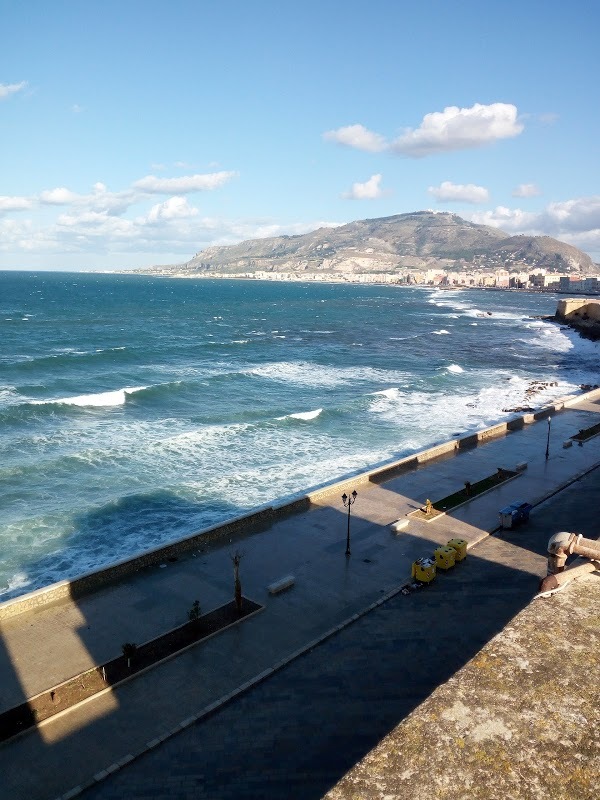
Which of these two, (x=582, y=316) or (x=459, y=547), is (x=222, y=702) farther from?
(x=582, y=316)

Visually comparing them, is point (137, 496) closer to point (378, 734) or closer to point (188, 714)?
point (188, 714)

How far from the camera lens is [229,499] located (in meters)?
26.1

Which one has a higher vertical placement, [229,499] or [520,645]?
[520,645]

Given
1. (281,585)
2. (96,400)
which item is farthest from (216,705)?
(96,400)

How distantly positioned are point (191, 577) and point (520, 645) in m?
12.0

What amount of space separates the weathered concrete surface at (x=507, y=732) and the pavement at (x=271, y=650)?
5007mm

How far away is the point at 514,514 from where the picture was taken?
2089 cm

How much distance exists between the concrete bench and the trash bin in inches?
312

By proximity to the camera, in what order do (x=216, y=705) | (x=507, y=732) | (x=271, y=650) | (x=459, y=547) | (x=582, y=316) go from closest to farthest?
1. (x=507, y=732)
2. (x=216, y=705)
3. (x=271, y=650)
4. (x=459, y=547)
5. (x=582, y=316)

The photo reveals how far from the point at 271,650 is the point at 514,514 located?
33.9 ft

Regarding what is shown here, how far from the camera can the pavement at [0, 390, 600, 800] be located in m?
10.9

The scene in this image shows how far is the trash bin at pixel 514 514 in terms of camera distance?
20859mm

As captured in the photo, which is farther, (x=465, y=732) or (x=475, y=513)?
(x=475, y=513)

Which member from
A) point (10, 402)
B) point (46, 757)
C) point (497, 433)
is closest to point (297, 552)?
point (46, 757)
